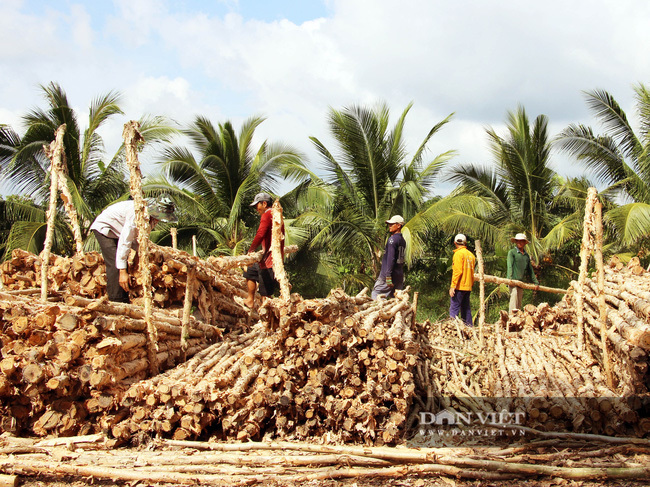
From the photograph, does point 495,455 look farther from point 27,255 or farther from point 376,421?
point 27,255

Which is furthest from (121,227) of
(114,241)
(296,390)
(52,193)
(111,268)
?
(296,390)

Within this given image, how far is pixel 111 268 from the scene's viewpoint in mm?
6387

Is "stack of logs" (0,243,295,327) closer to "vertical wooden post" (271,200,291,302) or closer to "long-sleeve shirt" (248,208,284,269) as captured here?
"long-sleeve shirt" (248,208,284,269)

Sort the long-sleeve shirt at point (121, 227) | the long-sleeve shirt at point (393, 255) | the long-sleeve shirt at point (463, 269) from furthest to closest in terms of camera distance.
Result: the long-sleeve shirt at point (463, 269) < the long-sleeve shirt at point (393, 255) < the long-sleeve shirt at point (121, 227)

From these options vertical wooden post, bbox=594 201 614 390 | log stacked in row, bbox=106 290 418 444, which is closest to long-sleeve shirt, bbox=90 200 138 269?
log stacked in row, bbox=106 290 418 444

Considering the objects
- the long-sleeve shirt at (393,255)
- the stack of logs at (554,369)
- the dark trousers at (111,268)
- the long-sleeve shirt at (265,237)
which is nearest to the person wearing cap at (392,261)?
the long-sleeve shirt at (393,255)

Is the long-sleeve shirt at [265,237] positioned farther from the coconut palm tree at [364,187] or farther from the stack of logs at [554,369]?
the coconut palm tree at [364,187]

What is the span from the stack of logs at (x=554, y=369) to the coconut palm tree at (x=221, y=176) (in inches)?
305

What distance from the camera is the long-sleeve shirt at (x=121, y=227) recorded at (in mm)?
5945

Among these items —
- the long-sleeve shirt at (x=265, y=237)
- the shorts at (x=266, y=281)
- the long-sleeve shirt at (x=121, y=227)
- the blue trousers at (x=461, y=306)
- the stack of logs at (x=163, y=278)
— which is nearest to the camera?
the long-sleeve shirt at (x=121, y=227)

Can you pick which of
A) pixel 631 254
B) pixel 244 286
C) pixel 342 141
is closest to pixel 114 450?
pixel 244 286

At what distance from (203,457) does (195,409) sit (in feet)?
1.53

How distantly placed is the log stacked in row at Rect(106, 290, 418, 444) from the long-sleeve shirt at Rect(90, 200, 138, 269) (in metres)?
1.53

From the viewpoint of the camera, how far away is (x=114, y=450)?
4461 millimetres
